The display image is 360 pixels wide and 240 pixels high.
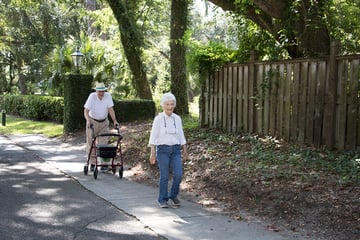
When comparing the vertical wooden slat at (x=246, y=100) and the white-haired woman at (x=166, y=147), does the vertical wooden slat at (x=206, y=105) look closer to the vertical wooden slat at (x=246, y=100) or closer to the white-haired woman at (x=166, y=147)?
the vertical wooden slat at (x=246, y=100)

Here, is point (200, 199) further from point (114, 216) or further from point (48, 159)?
point (48, 159)

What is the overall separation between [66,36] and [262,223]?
3758 cm

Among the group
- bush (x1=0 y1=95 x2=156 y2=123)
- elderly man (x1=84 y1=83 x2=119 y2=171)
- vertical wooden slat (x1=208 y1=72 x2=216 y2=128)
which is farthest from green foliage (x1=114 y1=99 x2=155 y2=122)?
elderly man (x1=84 y1=83 x2=119 y2=171)

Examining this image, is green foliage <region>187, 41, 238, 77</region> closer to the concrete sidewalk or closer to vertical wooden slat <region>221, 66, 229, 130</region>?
vertical wooden slat <region>221, 66, 229, 130</region>

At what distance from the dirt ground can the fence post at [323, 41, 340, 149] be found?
103cm

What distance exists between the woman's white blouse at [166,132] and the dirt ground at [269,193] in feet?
3.89

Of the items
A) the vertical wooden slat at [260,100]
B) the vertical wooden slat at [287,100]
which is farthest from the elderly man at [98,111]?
the vertical wooden slat at [287,100]

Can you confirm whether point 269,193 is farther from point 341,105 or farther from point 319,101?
point 319,101

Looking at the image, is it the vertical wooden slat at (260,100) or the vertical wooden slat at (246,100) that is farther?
the vertical wooden slat at (246,100)

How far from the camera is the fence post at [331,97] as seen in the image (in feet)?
29.3

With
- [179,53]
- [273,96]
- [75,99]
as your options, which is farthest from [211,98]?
[75,99]

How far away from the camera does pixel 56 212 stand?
7031 millimetres

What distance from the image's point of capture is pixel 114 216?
6.80 m

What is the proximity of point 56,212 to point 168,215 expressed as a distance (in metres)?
1.65
